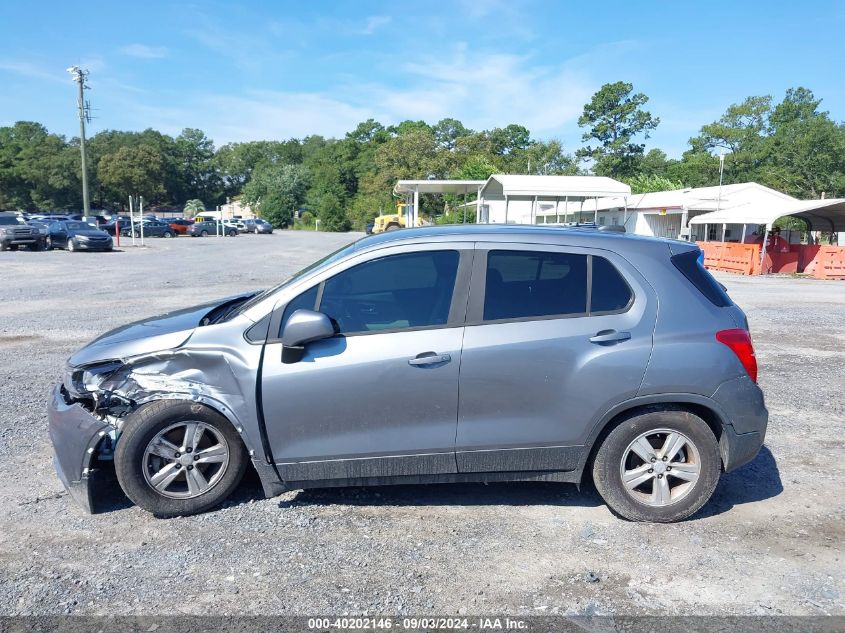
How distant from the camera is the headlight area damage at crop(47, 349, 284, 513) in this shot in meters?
3.88

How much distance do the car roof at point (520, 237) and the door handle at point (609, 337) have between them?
1.89 feet

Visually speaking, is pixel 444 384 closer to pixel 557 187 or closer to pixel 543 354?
pixel 543 354

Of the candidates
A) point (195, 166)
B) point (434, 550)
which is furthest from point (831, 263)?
point (195, 166)

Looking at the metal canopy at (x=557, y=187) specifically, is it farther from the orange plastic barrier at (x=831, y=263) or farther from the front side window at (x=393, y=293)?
the front side window at (x=393, y=293)

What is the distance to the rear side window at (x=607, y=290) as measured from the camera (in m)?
3.98

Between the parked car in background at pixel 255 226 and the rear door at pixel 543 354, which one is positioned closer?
the rear door at pixel 543 354

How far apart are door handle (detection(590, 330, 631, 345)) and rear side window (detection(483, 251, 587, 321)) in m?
0.18

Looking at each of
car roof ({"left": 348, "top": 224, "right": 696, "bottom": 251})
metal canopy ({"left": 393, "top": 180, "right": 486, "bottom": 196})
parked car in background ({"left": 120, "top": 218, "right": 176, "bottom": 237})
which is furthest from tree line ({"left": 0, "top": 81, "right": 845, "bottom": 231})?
car roof ({"left": 348, "top": 224, "right": 696, "bottom": 251})

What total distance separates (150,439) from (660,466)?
311cm

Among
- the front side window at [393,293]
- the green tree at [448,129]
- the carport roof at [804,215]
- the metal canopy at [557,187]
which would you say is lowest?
the front side window at [393,293]

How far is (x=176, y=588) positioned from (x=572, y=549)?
2153 mm

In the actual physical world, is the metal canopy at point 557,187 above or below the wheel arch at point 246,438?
above

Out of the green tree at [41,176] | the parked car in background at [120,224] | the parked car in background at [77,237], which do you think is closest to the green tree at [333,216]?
the parked car in background at [120,224]

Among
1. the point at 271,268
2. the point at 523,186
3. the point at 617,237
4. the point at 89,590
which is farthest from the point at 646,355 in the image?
the point at 523,186
